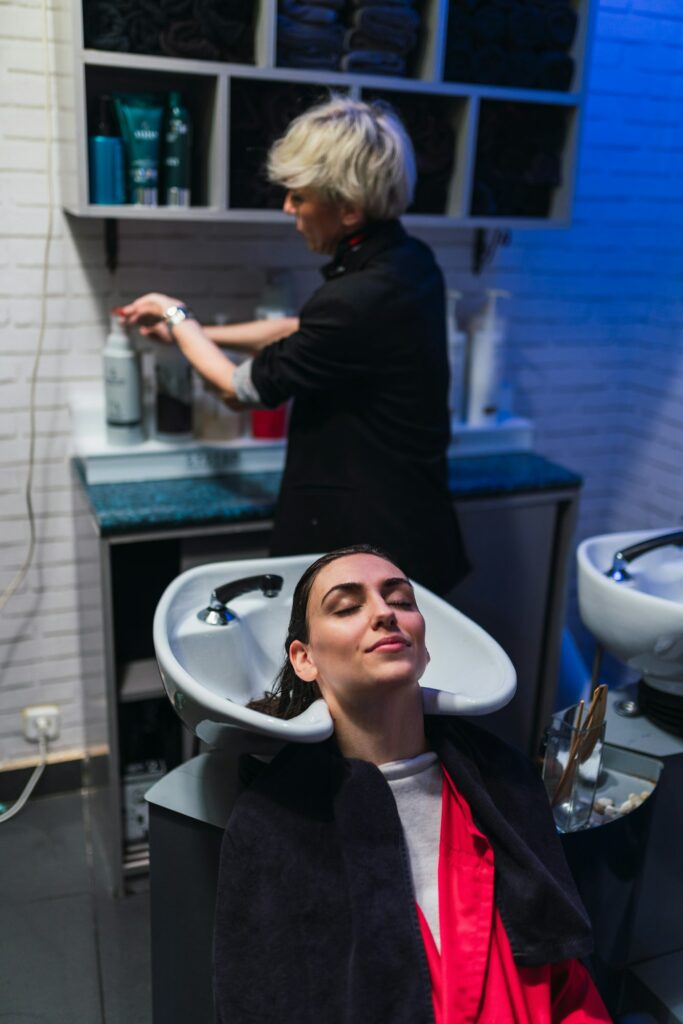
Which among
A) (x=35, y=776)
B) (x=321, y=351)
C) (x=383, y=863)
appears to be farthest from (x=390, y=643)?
(x=35, y=776)

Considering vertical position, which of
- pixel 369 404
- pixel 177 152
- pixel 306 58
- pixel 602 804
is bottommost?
pixel 602 804

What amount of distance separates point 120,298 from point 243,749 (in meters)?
1.43

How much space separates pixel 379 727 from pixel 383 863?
18cm

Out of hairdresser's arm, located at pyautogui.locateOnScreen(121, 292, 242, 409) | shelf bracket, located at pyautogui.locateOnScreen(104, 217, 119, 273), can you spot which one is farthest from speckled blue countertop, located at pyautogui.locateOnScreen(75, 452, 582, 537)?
shelf bracket, located at pyautogui.locateOnScreen(104, 217, 119, 273)

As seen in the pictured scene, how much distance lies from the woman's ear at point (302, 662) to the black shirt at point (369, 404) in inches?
26.0

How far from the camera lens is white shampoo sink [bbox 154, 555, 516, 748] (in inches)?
52.1

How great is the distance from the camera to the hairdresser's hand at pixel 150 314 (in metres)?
2.17

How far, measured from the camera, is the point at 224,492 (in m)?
2.33

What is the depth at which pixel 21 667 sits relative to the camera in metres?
2.60

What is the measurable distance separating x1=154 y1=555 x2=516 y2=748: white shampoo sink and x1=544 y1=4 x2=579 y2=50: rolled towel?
4.79 feet

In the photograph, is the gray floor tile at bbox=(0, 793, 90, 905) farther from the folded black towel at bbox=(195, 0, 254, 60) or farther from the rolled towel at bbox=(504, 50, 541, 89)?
the rolled towel at bbox=(504, 50, 541, 89)

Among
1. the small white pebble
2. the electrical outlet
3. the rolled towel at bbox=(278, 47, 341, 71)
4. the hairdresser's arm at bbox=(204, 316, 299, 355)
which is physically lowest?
the electrical outlet

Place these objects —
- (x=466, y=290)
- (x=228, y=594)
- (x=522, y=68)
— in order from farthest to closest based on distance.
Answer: (x=466, y=290), (x=522, y=68), (x=228, y=594)

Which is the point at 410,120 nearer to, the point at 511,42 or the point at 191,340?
the point at 511,42
